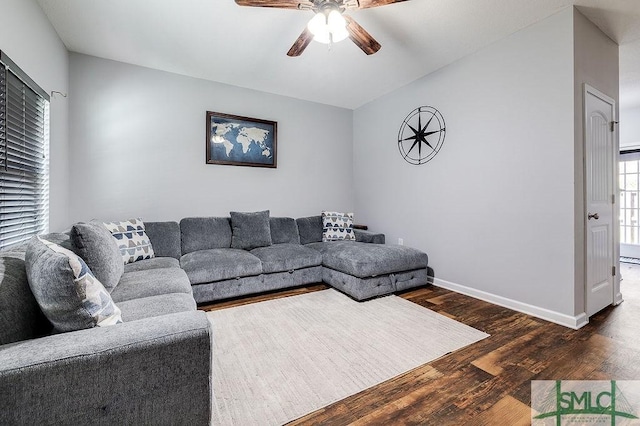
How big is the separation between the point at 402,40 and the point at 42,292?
3.25 metres

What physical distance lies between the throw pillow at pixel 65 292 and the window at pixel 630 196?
24.2ft

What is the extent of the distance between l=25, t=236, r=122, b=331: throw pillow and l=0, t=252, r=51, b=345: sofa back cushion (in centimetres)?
7

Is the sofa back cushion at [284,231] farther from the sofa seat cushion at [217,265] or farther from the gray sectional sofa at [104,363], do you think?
the gray sectional sofa at [104,363]

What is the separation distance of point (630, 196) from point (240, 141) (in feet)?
22.0

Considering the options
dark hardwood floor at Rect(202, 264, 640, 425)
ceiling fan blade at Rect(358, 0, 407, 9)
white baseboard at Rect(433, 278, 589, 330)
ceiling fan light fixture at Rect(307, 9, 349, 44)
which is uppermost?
ceiling fan blade at Rect(358, 0, 407, 9)

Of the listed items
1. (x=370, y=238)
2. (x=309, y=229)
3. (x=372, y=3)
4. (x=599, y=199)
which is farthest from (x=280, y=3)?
(x=599, y=199)

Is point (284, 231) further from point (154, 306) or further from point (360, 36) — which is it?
point (360, 36)

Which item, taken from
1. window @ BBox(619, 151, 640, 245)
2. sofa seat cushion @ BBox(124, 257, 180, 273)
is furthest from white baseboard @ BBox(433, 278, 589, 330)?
window @ BBox(619, 151, 640, 245)

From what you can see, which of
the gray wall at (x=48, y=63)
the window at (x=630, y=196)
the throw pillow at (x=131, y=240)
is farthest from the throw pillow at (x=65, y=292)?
the window at (x=630, y=196)

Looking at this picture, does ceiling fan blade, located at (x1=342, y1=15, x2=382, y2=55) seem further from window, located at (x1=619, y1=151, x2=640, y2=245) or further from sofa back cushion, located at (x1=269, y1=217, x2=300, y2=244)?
window, located at (x1=619, y1=151, x2=640, y2=245)

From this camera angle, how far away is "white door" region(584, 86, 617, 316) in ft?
8.07

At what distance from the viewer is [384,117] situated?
427 cm

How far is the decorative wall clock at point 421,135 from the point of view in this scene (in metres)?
3.46

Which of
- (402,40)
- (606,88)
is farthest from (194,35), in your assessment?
(606,88)
